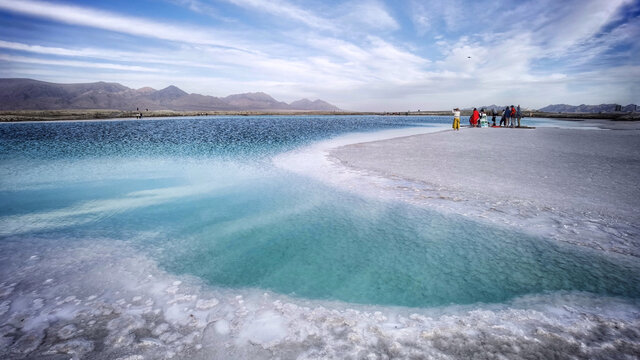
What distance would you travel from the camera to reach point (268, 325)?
380 centimetres

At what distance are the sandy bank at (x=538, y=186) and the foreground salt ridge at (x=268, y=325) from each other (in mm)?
2652

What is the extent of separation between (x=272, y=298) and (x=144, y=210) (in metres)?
6.37

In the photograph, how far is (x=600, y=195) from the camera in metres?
8.05

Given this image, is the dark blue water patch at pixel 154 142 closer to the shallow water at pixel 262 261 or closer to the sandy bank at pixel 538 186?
the shallow water at pixel 262 261

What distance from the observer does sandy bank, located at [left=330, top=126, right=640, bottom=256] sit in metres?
6.38

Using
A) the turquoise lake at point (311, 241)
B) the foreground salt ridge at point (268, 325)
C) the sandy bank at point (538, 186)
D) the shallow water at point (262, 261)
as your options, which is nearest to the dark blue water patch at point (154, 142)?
the turquoise lake at point (311, 241)

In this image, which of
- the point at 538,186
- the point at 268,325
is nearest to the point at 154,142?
the point at 268,325

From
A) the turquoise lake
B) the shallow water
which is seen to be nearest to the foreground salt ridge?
the shallow water

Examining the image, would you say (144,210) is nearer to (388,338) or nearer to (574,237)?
(388,338)

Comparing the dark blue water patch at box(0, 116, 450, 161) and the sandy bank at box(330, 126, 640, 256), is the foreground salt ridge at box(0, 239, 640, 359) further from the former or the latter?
the dark blue water patch at box(0, 116, 450, 161)

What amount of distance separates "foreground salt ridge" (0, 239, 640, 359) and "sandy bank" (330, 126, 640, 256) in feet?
8.70

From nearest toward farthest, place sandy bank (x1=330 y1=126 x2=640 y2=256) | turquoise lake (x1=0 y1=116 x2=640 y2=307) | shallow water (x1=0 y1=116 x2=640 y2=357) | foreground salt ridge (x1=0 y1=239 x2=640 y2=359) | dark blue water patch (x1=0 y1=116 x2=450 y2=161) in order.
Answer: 1. foreground salt ridge (x1=0 y1=239 x2=640 y2=359)
2. shallow water (x1=0 y1=116 x2=640 y2=357)
3. turquoise lake (x1=0 y1=116 x2=640 y2=307)
4. sandy bank (x1=330 y1=126 x2=640 y2=256)
5. dark blue water patch (x1=0 y1=116 x2=450 y2=161)

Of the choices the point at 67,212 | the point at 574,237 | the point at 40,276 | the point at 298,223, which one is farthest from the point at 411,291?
the point at 67,212

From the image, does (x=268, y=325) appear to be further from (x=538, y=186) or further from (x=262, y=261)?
(x=538, y=186)
